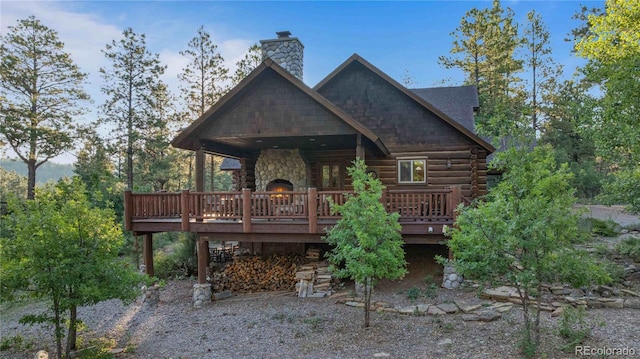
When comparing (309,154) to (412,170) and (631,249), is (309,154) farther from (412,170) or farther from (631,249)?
(631,249)

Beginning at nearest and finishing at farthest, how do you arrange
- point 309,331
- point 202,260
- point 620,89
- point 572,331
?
point 572,331 < point 309,331 < point 620,89 < point 202,260

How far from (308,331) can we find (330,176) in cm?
755

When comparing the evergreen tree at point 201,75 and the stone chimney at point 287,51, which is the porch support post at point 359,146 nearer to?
the stone chimney at point 287,51

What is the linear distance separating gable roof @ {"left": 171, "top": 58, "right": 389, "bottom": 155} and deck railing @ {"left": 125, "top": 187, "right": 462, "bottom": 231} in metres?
1.66

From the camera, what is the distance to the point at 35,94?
2134 centimetres

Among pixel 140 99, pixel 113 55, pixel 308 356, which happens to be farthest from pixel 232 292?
pixel 113 55

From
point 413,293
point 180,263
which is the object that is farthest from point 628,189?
point 180,263

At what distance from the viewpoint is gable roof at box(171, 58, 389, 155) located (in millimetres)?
9773

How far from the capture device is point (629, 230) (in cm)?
1419

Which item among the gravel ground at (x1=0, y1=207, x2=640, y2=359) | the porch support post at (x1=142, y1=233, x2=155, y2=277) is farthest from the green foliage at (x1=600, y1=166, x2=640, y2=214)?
the porch support post at (x1=142, y1=233, x2=155, y2=277)

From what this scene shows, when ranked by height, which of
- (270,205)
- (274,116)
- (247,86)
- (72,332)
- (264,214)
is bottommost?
(72,332)

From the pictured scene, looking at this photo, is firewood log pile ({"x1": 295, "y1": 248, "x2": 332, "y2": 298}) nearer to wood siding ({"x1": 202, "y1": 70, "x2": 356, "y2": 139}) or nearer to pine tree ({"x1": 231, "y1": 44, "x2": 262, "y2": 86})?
wood siding ({"x1": 202, "y1": 70, "x2": 356, "y2": 139})

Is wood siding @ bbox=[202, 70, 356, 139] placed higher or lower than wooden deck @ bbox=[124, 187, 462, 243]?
higher

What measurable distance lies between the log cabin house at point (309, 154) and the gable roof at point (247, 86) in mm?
32
